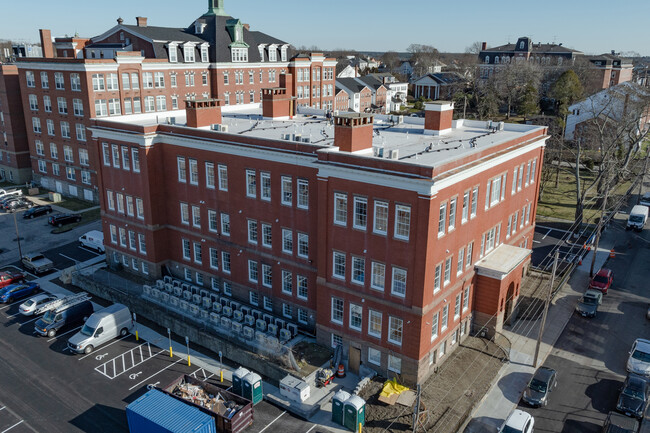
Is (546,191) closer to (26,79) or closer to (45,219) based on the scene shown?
(45,219)

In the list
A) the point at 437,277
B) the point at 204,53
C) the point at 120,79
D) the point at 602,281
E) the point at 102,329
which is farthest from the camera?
the point at 204,53

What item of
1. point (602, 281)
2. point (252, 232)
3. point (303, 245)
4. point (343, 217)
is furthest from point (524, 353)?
point (252, 232)

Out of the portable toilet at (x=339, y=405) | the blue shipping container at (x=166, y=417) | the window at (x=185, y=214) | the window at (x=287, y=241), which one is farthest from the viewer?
→ the window at (x=185, y=214)

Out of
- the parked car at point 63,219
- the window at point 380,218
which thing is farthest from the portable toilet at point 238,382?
the parked car at point 63,219

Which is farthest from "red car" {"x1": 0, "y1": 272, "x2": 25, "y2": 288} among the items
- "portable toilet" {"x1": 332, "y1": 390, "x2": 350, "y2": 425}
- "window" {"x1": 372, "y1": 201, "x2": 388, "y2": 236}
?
"window" {"x1": 372, "y1": 201, "x2": 388, "y2": 236}

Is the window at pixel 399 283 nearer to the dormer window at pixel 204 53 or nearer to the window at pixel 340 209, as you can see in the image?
the window at pixel 340 209

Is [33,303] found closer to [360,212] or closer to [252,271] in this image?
[252,271]

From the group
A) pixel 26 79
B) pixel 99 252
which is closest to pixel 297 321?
pixel 99 252
